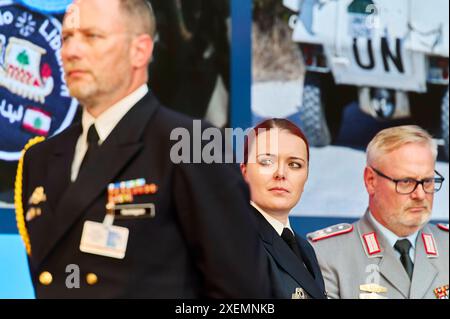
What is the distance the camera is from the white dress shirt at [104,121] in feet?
5.25

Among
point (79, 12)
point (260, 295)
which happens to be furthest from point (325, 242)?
point (79, 12)

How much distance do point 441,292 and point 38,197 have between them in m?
1.33

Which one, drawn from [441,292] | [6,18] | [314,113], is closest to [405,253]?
[441,292]

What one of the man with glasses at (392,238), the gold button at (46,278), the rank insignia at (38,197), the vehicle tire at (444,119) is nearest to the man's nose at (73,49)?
the rank insignia at (38,197)

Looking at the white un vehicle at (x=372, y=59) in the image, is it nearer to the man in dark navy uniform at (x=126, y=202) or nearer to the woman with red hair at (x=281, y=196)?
the woman with red hair at (x=281, y=196)

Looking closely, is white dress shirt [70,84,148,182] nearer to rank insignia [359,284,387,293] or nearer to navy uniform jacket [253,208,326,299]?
navy uniform jacket [253,208,326,299]

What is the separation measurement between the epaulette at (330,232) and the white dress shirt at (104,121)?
3.06 ft

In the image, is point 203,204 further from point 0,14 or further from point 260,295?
point 0,14

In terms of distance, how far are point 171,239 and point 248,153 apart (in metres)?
0.52

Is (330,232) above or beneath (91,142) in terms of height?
beneath

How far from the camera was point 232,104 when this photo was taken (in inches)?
95.2

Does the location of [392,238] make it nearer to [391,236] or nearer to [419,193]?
[391,236]

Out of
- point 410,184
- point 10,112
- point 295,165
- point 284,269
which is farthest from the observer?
point 410,184

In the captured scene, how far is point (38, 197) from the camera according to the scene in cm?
161
